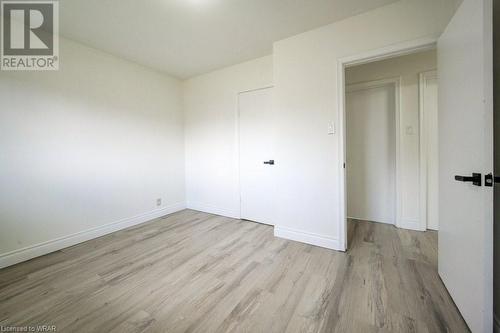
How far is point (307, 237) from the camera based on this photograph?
2.32m

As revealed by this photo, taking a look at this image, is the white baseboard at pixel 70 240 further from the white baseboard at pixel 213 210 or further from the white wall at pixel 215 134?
the white wall at pixel 215 134

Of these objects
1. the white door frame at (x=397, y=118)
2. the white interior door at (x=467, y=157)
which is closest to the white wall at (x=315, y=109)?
the white interior door at (x=467, y=157)

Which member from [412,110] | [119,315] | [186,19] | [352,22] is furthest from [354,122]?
[119,315]

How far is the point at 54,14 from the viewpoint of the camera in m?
1.92

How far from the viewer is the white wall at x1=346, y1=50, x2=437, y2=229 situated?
2.51m

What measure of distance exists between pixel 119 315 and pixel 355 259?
2.03 metres

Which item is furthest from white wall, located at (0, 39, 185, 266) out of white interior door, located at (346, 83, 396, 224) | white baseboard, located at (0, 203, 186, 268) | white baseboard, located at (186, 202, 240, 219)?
white interior door, located at (346, 83, 396, 224)

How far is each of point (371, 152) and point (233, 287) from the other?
8.65ft

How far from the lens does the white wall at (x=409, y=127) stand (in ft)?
8.23

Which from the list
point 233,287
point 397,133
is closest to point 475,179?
point 233,287

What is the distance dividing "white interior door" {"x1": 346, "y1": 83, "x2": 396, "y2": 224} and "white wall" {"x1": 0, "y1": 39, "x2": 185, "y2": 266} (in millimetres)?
3084

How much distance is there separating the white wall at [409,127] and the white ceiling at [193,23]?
1081mm

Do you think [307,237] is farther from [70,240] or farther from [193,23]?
[70,240]

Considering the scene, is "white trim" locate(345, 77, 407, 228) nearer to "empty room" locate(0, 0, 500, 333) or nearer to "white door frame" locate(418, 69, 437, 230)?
"empty room" locate(0, 0, 500, 333)
